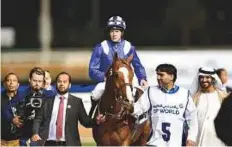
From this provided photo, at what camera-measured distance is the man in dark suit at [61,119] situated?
568 cm

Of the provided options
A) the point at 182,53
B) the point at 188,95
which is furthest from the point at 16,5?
the point at 188,95

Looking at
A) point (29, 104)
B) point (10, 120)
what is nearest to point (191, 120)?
point (29, 104)

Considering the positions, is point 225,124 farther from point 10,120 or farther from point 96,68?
point 10,120

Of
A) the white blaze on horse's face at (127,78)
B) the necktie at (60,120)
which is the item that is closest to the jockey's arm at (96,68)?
the white blaze on horse's face at (127,78)

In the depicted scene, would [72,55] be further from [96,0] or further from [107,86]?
[107,86]

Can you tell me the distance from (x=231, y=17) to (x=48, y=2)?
2161 millimetres

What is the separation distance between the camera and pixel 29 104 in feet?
19.1

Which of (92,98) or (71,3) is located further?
(71,3)

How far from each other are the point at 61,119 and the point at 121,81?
0.59m

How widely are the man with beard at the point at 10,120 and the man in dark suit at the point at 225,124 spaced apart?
2386mm

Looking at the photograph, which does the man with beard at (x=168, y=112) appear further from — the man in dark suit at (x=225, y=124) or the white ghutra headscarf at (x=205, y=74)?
the man in dark suit at (x=225, y=124)

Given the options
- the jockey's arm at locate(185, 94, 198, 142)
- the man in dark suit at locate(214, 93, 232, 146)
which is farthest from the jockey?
the man in dark suit at locate(214, 93, 232, 146)

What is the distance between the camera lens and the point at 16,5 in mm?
7207

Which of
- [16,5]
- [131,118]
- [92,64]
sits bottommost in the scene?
[131,118]
